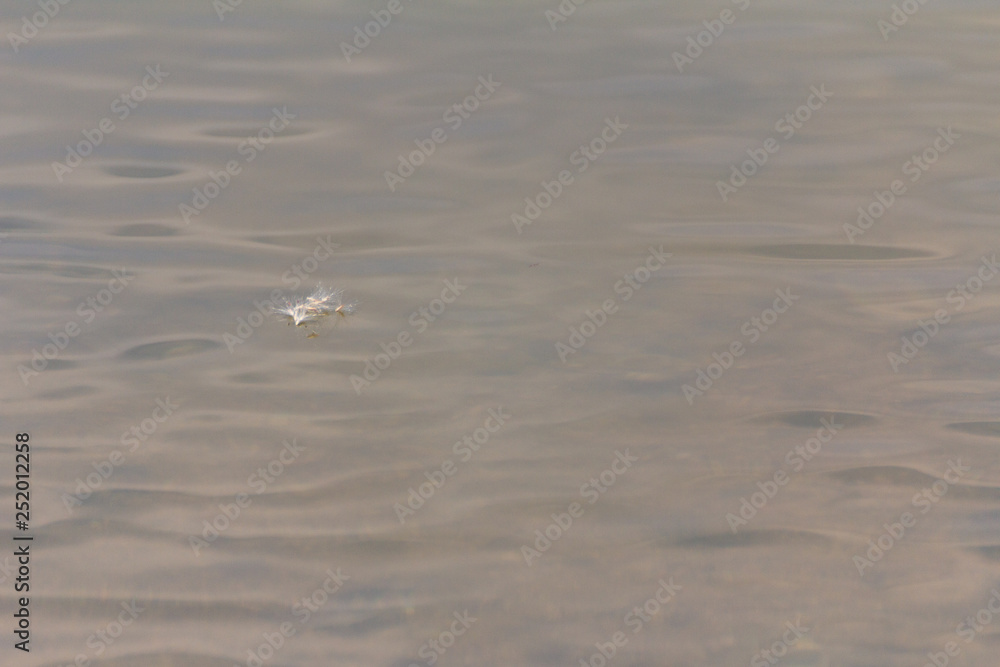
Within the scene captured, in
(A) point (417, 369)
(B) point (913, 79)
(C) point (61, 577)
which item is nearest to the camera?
(C) point (61, 577)

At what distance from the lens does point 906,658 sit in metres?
2.89

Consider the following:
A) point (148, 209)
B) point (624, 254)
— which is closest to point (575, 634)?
point (624, 254)

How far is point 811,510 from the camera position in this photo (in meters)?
3.32

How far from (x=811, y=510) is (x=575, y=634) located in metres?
0.97

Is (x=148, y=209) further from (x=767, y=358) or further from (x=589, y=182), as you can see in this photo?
(x=767, y=358)

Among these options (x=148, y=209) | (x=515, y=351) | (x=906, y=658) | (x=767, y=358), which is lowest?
(x=906, y=658)

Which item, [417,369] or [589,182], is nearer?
[417,369]

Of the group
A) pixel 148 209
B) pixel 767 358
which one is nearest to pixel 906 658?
pixel 767 358

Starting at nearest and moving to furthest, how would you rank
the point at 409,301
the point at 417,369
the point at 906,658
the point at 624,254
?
the point at 906,658, the point at 417,369, the point at 409,301, the point at 624,254

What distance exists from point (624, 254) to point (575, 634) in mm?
2028

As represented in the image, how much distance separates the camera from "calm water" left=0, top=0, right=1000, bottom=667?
3.06 m

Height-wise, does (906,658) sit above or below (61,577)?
below

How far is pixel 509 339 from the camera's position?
399 cm

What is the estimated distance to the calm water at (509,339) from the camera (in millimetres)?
3061
